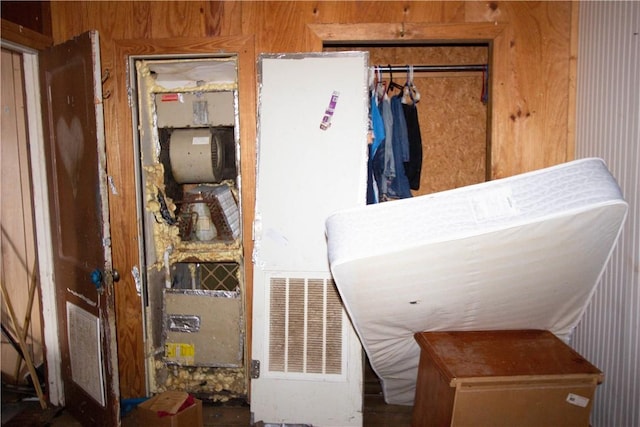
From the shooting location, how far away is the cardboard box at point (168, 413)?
1.88 metres

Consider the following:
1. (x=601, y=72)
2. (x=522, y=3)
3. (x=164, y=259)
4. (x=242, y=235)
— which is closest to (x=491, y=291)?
Answer: (x=601, y=72)

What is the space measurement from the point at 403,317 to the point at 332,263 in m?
0.45

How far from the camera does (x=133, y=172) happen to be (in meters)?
2.20

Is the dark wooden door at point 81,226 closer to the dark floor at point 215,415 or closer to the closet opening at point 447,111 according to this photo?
the dark floor at point 215,415

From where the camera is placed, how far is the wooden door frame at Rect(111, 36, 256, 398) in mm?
2096

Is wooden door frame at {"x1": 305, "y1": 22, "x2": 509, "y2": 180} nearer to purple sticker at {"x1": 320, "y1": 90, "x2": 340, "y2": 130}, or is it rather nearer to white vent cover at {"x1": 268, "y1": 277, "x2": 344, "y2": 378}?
purple sticker at {"x1": 320, "y1": 90, "x2": 340, "y2": 130}

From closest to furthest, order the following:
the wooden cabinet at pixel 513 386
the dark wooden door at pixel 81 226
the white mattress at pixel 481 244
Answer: the white mattress at pixel 481 244
the wooden cabinet at pixel 513 386
the dark wooden door at pixel 81 226

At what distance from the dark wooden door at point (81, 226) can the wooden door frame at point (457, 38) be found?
3.64 feet

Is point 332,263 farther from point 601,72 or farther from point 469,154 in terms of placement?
point 469,154

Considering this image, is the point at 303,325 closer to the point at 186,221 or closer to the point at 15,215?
the point at 186,221

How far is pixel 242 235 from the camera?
2213 mm

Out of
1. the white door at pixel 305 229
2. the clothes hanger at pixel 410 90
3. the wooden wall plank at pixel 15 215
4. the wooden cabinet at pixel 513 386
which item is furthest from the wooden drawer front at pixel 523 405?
the wooden wall plank at pixel 15 215

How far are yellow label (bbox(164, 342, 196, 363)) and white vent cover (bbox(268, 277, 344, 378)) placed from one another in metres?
0.59

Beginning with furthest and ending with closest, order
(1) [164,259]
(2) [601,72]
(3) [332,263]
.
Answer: (1) [164,259] < (2) [601,72] < (3) [332,263]
